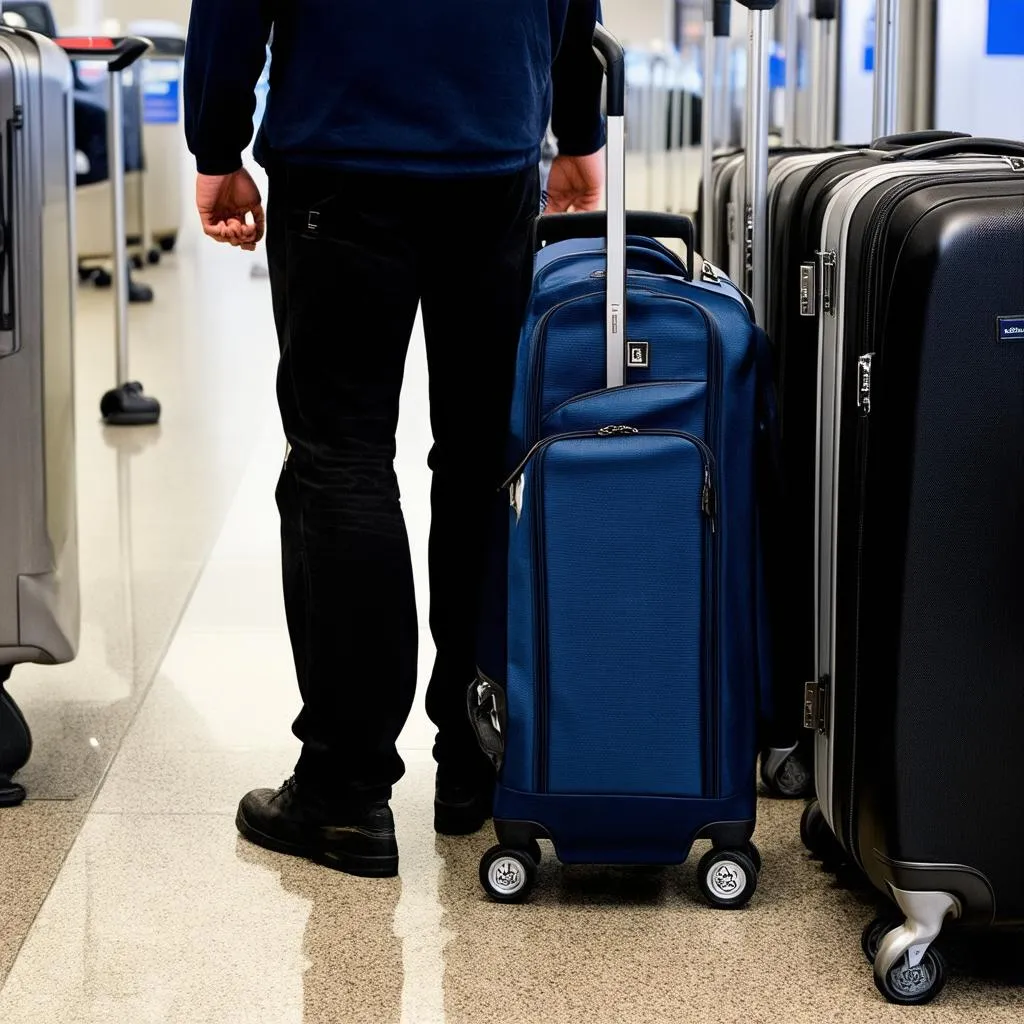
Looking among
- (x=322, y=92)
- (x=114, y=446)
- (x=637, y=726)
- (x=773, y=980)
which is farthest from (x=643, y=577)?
(x=114, y=446)

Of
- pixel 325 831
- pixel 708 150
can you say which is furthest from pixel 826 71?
pixel 325 831

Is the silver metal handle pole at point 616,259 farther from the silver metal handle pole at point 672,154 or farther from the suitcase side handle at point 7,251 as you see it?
the silver metal handle pole at point 672,154

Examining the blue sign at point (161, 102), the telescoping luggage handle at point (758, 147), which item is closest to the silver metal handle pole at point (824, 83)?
the telescoping luggage handle at point (758, 147)

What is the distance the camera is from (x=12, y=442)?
1.88 m

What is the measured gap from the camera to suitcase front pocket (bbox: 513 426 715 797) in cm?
155

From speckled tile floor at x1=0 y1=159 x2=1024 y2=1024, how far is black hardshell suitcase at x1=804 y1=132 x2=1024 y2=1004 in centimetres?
12

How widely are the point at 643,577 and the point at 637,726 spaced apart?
154mm

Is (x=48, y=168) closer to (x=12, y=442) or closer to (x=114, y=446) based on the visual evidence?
(x=12, y=442)

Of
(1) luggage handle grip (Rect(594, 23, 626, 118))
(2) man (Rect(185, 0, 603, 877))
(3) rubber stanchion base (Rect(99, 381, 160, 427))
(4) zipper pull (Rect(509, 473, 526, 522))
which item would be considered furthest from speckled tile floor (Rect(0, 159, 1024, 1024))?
(3) rubber stanchion base (Rect(99, 381, 160, 427))

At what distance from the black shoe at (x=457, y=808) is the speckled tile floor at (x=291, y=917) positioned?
0.02 m

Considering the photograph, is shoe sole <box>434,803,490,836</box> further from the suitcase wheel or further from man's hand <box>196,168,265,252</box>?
man's hand <box>196,168,265,252</box>

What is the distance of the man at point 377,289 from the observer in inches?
61.0

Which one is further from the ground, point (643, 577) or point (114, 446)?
point (643, 577)

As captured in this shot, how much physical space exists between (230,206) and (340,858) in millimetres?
728
